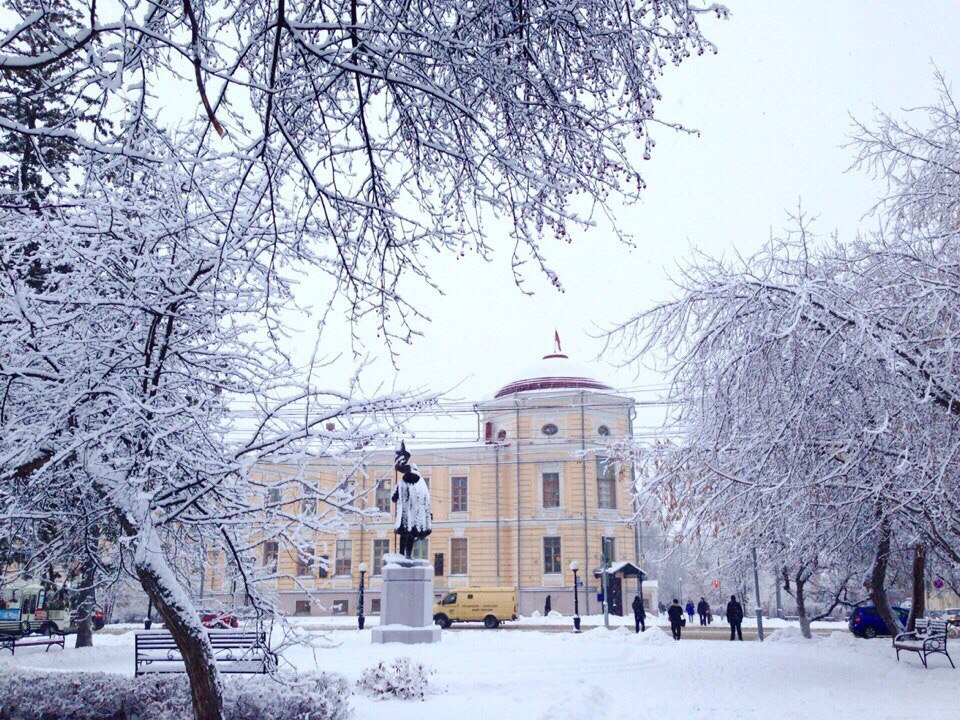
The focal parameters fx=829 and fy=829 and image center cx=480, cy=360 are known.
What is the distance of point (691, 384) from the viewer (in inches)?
397

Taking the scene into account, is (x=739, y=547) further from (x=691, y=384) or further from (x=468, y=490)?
(x=468, y=490)

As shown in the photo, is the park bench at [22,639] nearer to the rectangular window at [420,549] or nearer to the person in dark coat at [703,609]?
the rectangular window at [420,549]

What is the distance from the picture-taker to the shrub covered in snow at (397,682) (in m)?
11.8

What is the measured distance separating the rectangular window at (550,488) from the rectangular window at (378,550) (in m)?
9.15

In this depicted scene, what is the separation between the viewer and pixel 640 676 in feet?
50.8

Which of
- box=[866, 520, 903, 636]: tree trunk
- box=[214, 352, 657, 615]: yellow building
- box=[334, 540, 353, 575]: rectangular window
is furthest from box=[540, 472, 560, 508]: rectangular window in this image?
box=[866, 520, 903, 636]: tree trunk

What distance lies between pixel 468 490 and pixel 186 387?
38478 mm

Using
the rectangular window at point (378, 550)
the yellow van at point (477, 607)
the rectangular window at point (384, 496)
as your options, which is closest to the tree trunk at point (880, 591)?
the yellow van at point (477, 607)

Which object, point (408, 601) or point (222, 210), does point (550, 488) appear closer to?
point (408, 601)

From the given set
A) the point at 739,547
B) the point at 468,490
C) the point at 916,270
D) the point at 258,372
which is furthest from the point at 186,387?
the point at 468,490

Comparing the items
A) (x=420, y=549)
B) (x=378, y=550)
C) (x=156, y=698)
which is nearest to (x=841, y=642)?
(x=156, y=698)

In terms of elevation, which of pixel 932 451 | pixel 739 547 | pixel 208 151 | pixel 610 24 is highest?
pixel 208 151

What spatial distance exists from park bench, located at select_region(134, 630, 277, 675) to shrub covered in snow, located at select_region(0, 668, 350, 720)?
0.35m

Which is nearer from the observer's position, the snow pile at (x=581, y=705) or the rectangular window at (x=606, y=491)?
the snow pile at (x=581, y=705)
